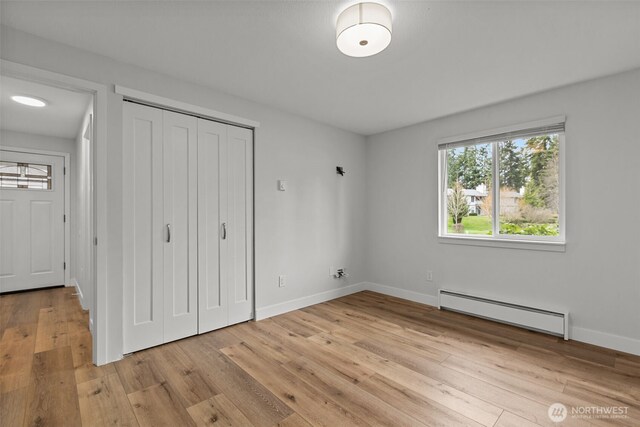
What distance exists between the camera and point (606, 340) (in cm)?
266

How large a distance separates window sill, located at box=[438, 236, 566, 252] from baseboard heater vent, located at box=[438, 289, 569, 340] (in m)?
0.62

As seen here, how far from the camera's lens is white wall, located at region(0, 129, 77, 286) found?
14.2 feet

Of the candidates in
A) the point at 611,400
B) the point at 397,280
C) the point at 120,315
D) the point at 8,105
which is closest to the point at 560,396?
the point at 611,400

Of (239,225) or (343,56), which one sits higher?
(343,56)

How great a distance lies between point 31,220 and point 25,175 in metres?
0.70

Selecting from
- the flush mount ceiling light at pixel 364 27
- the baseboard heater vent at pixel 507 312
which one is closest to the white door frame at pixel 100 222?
the flush mount ceiling light at pixel 364 27

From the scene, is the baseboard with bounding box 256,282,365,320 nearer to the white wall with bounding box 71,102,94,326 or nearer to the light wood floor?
the light wood floor

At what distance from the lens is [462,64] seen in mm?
2467

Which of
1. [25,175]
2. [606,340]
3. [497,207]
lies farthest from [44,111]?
[606,340]

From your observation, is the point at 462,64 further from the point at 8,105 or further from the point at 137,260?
the point at 8,105

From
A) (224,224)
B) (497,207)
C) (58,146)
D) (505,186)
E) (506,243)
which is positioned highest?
(58,146)

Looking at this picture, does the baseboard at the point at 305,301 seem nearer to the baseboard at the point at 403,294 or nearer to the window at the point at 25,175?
the baseboard at the point at 403,294

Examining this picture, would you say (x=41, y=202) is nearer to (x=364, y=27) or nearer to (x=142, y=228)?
(x=142, y=228)

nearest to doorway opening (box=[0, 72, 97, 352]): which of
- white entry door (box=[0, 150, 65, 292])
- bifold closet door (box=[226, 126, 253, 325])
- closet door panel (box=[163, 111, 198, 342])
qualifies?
white entry door (box=[0, 150, 65, 292])
